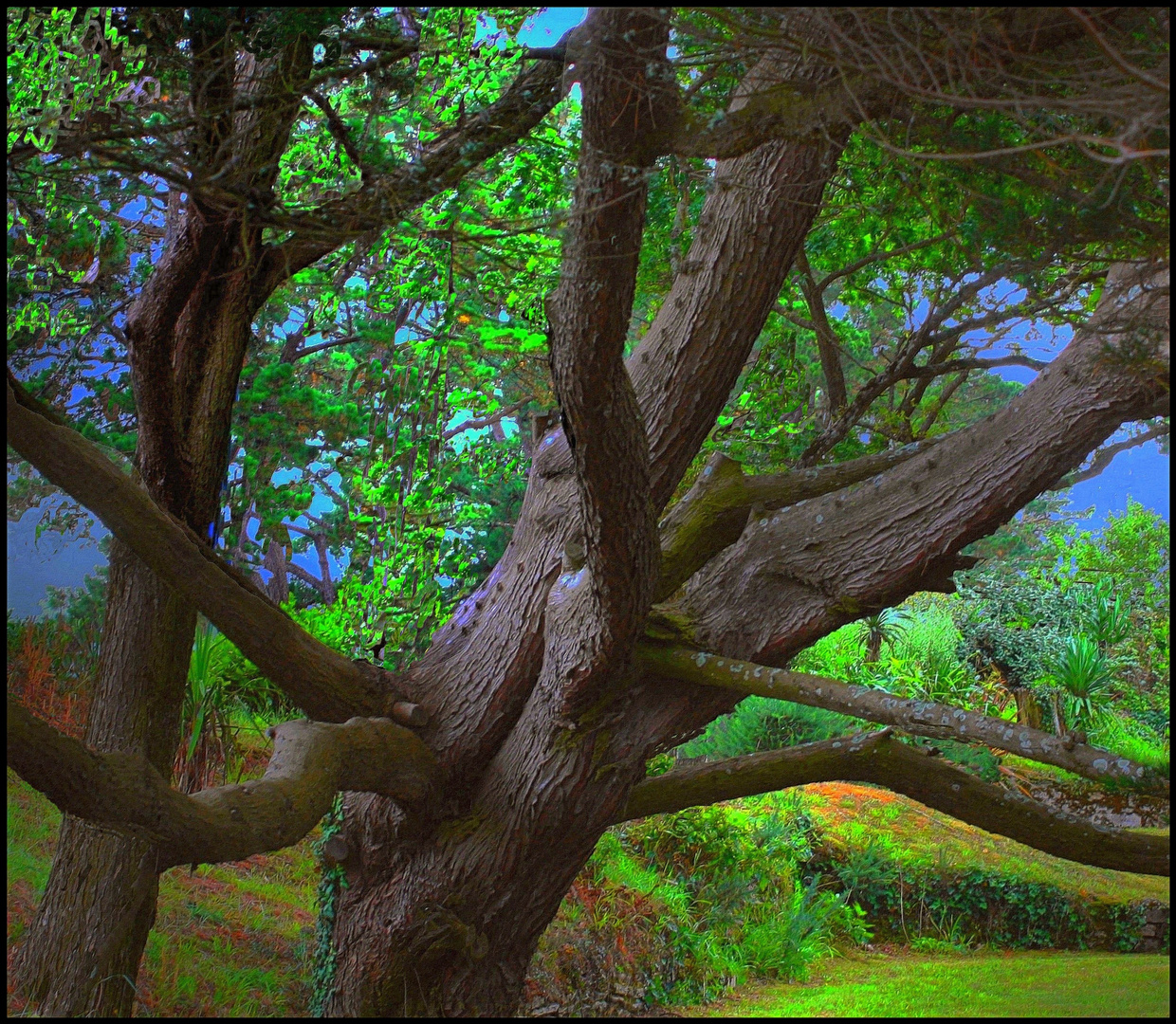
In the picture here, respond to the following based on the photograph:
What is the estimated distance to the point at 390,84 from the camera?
9.54 ft

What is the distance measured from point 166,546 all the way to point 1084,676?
7.93m

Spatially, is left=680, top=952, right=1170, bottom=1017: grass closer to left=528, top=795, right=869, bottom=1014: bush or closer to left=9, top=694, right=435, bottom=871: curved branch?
left=528, top=795, right=869, bottom=1014: bush

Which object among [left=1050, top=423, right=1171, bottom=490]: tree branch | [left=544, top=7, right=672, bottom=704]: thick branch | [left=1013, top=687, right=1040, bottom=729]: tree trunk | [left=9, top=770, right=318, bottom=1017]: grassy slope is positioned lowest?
[left=9, top=770, right=318, bottom=1017]: grassy slope

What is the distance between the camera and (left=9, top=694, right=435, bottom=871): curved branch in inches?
84.4

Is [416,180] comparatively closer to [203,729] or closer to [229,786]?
[229,786]

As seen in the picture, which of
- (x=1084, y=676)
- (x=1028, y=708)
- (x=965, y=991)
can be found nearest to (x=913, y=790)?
(x=965, y=991)

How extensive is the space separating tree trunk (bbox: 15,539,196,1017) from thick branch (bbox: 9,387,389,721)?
2.17ft

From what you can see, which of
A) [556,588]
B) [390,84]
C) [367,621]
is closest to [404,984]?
[556,588]

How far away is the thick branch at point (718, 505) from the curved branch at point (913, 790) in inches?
26.9

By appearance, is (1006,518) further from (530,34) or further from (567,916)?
(567,916)

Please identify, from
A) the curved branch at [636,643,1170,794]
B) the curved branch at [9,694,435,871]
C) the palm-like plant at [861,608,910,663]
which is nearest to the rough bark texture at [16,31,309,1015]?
the curved branch at [9,694,435,871]

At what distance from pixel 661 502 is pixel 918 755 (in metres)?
1.15

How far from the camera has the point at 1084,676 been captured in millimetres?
8633

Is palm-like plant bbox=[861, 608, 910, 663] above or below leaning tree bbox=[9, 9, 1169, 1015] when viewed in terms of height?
above
